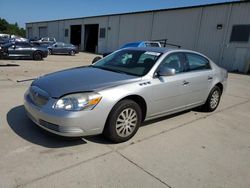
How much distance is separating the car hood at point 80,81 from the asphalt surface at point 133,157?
2.63 feet

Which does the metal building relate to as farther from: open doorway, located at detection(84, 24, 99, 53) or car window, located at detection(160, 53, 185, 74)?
car window, located at detection(160, 53, 185, 74)

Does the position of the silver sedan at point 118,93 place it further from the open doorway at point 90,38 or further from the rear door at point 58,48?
the open doorway at point 90,38

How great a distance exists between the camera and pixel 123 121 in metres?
3.73

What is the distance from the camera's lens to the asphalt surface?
2816 millimetres

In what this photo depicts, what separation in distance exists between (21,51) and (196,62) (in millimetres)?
13935

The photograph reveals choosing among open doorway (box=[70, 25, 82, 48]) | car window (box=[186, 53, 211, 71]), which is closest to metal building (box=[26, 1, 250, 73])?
open doorway (box=[70, 25, 82, 48])

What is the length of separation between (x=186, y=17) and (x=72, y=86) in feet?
72.8

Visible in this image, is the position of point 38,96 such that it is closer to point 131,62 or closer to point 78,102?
point 78,102

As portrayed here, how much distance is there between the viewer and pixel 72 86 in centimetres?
351

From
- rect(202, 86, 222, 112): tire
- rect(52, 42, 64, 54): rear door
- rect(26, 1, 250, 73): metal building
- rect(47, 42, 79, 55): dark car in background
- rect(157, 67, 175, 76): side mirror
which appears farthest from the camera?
rect(52, 42, 64, 54): rear door

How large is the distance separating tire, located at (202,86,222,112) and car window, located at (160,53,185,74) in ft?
4.48

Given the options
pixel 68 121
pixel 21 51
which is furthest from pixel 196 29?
pixel 68 121

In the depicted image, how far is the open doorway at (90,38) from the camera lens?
39.3 metres

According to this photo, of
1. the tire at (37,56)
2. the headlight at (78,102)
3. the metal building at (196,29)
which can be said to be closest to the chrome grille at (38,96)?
the headlight at (78,102)
